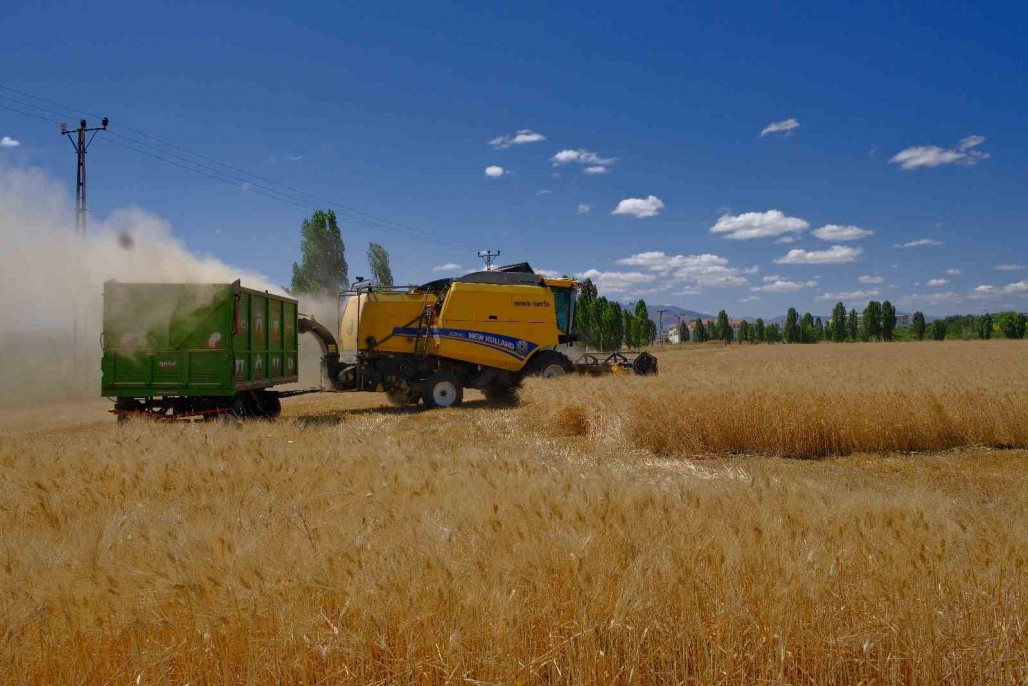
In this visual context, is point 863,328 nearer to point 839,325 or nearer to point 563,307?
point 839,325

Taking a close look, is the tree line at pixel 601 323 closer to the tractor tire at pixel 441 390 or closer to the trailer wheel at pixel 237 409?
the tractor tire at pixel 441 390

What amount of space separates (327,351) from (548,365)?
5.85 metres

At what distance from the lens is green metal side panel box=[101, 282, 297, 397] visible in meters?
12.5

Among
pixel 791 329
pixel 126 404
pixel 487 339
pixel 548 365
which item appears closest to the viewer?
pixel 126 404

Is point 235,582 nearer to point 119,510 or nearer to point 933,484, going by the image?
point 119,510

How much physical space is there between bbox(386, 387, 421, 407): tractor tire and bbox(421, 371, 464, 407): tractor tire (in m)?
0.52

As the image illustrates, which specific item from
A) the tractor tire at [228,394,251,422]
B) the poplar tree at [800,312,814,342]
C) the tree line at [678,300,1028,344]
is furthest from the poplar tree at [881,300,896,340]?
the tractor tire at [228,394,251,422]

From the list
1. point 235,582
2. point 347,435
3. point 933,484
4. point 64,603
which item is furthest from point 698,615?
point 933,484

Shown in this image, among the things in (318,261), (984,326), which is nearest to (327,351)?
(318,261)

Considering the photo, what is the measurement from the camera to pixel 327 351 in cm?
1700

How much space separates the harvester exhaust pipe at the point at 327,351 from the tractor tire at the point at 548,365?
4.90 meters

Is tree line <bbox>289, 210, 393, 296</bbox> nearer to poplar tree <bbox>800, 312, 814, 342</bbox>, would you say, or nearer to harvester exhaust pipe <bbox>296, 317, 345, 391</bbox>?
harvester exhaust pipe <bbox>296, 317, 345, 391</bbox>

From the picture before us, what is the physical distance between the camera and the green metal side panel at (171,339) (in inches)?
493

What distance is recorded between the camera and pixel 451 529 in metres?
3.03
